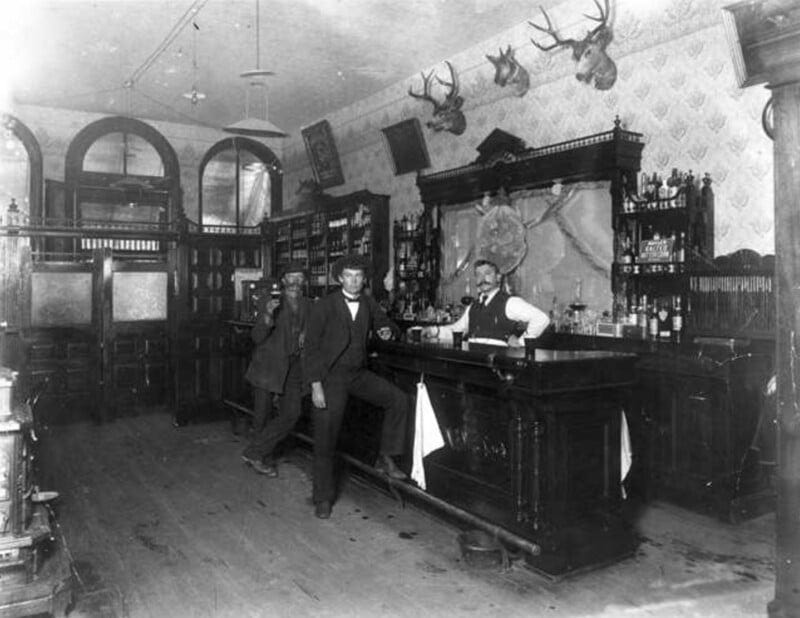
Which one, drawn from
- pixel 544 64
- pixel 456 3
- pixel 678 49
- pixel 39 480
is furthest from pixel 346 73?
pixel 39 480

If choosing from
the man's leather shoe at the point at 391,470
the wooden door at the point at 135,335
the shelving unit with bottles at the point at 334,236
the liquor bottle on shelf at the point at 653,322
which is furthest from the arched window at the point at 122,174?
the liquor bottle on shelf at the point at 653,322

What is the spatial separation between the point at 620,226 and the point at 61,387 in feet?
21.8

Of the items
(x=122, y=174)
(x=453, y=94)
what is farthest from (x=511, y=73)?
(x=122, y=174)

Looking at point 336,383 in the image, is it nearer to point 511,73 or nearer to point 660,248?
point 660,248

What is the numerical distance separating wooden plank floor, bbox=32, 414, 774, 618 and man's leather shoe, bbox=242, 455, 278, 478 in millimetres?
67

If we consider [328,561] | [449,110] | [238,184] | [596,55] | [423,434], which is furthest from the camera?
[238,184]

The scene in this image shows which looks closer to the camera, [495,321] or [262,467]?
[495,321]

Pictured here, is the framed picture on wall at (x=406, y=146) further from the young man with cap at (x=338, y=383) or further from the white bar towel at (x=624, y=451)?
the white bar towel at (x=624, y=451)

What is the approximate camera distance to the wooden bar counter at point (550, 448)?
355cm

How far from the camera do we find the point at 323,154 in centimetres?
1041

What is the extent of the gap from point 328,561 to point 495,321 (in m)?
2.23

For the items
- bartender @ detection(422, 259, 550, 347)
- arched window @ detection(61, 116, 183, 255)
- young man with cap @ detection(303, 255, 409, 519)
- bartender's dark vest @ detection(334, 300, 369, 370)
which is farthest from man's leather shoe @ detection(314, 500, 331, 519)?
arched window @ detection(61, 116, 183, 255)

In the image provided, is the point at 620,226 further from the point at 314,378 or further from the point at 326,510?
the point at 326,510

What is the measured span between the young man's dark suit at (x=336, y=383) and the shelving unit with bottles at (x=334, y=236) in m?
3.81
